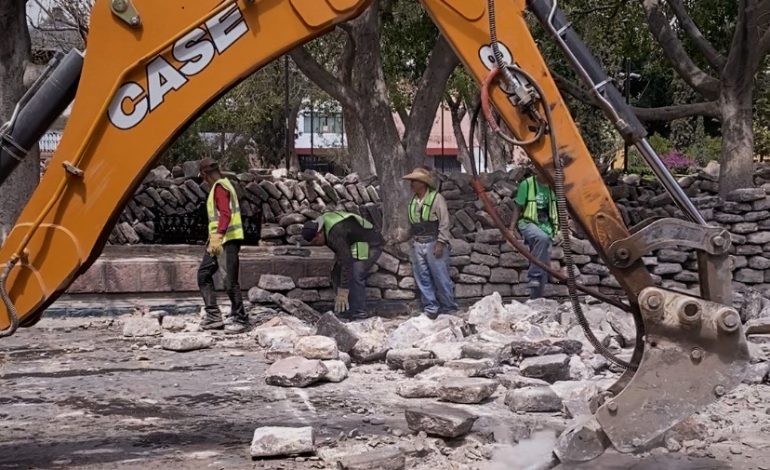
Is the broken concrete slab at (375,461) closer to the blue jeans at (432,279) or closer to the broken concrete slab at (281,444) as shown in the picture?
the broken concrete slab at (281,444)

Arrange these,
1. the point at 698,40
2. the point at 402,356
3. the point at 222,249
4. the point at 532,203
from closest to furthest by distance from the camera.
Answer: the point at 402,356 < the point at 222,249 < the point at 532,203 < the point at 698,40

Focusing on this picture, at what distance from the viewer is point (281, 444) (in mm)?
4820

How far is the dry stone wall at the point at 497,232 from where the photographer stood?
34.7 feet

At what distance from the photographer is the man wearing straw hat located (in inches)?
373

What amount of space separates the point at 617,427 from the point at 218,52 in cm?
241

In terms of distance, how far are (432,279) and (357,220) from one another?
3.45 ft

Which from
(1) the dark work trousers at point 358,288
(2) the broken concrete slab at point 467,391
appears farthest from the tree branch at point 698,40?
(2) the broken concrete slab at point 467,391

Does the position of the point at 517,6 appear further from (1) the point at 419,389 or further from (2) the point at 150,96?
(1) the point at 419,389

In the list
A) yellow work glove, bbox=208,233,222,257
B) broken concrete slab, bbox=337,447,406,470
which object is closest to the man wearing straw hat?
yellow work glove, bbox=208,233,222,257

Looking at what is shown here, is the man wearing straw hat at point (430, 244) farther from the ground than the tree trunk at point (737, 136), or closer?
closer

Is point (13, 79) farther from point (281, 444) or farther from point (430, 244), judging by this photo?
point (281, 444)

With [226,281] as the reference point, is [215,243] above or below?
above

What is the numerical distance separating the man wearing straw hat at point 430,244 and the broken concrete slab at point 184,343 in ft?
8.37

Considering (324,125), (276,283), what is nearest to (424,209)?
(276,283)
